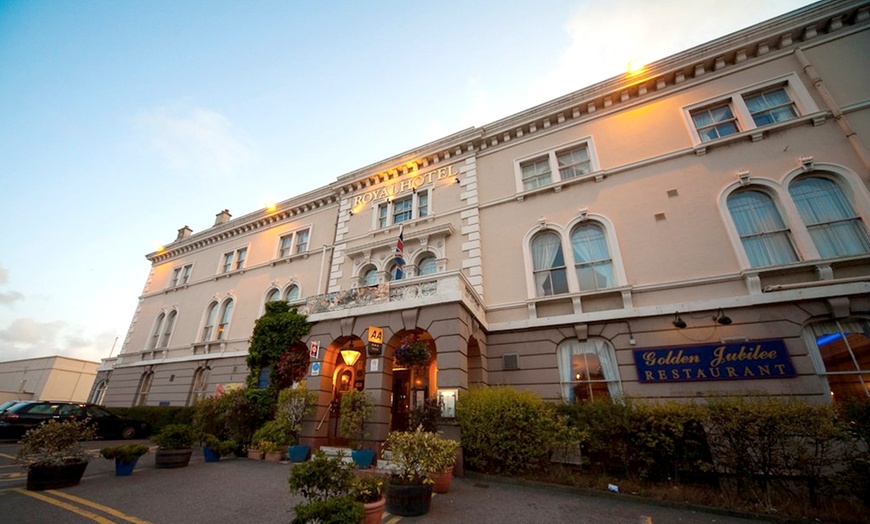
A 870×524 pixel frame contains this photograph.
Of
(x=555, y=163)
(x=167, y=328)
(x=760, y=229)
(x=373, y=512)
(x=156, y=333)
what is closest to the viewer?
(x=373, y=512)

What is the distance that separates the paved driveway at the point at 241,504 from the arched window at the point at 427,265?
8.58 metres

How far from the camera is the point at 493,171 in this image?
1559cm

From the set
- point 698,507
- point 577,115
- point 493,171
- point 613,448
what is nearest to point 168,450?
point 613,448

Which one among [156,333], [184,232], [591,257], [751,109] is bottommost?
[156,333]

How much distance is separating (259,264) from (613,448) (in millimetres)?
20653

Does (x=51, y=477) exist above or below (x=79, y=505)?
above

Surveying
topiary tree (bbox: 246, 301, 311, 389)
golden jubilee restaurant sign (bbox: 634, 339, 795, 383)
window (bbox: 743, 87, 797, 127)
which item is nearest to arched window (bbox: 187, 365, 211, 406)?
topiary tree (bbox: 246, 301, 311, 389)

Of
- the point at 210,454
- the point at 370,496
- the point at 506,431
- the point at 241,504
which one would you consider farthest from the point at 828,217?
the point at 210,454

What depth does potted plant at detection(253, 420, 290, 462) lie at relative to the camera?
10.4 meters

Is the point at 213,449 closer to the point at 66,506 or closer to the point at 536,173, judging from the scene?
the point at 66,506

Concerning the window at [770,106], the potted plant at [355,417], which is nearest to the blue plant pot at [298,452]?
the potted plant at [355,417]

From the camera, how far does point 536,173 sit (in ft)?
48.3

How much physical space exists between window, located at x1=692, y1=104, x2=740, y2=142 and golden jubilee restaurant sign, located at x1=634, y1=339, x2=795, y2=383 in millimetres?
7567

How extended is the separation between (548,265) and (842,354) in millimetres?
7833
